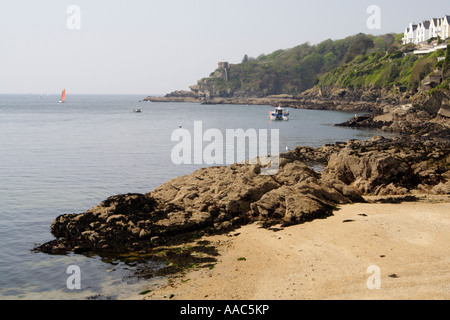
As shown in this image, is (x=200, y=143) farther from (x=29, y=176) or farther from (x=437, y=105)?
(x=437, y=105)

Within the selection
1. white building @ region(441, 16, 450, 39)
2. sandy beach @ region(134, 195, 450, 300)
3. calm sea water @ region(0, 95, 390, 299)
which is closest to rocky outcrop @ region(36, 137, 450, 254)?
sandy beach @ region(134, 195, 450, 300)

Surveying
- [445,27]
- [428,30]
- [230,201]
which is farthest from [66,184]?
[428,30]

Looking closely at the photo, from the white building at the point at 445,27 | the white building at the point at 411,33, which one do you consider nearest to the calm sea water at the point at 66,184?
the white building at the point at 445,27

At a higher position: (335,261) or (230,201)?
(230,201)

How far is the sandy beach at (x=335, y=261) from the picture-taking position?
13203 millimetres

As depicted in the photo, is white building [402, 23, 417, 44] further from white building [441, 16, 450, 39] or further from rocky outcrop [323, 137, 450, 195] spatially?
rocky outcrop [323, 137, 450, 195]

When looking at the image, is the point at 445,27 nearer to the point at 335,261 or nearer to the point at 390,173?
the point at 390,173

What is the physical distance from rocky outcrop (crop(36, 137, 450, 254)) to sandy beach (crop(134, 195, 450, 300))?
50.3 inches

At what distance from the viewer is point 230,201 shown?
21500 mm

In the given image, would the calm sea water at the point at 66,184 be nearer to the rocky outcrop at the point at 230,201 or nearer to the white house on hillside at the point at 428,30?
the rocky outcrop at the point at 230,201

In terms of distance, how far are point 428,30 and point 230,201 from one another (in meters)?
142

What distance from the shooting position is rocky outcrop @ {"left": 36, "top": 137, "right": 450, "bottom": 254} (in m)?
19.3
